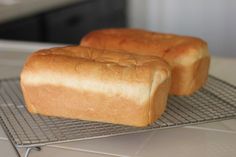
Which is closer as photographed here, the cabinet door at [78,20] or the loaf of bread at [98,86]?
the loaf of bread at [98,86]

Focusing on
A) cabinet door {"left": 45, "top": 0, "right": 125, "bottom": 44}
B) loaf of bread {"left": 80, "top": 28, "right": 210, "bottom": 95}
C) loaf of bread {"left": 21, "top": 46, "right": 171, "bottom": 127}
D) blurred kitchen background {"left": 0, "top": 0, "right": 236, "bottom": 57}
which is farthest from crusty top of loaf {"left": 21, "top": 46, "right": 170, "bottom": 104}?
cabinet door {"left": 45, "top": 0, "right": 125, "bottom": 44}

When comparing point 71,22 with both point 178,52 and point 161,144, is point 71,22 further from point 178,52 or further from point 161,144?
point 161,144

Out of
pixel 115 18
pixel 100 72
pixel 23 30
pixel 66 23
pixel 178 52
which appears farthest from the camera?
pixel 115 18

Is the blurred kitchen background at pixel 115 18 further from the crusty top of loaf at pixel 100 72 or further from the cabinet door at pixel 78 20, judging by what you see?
the crusty top of loaf at pixel 100 72

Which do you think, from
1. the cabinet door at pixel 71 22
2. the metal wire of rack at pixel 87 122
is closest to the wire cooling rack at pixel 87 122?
the metal wire of rack at pixel 87 122

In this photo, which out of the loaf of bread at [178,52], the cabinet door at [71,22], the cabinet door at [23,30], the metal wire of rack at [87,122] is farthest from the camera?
the cabinet door at [71,22]

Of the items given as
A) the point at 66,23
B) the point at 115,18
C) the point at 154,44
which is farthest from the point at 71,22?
the point at 154,44

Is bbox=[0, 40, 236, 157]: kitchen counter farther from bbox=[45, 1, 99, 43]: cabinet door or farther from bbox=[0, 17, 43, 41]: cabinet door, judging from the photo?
bbox=[45, 1, 99, 43]: cabinet door
